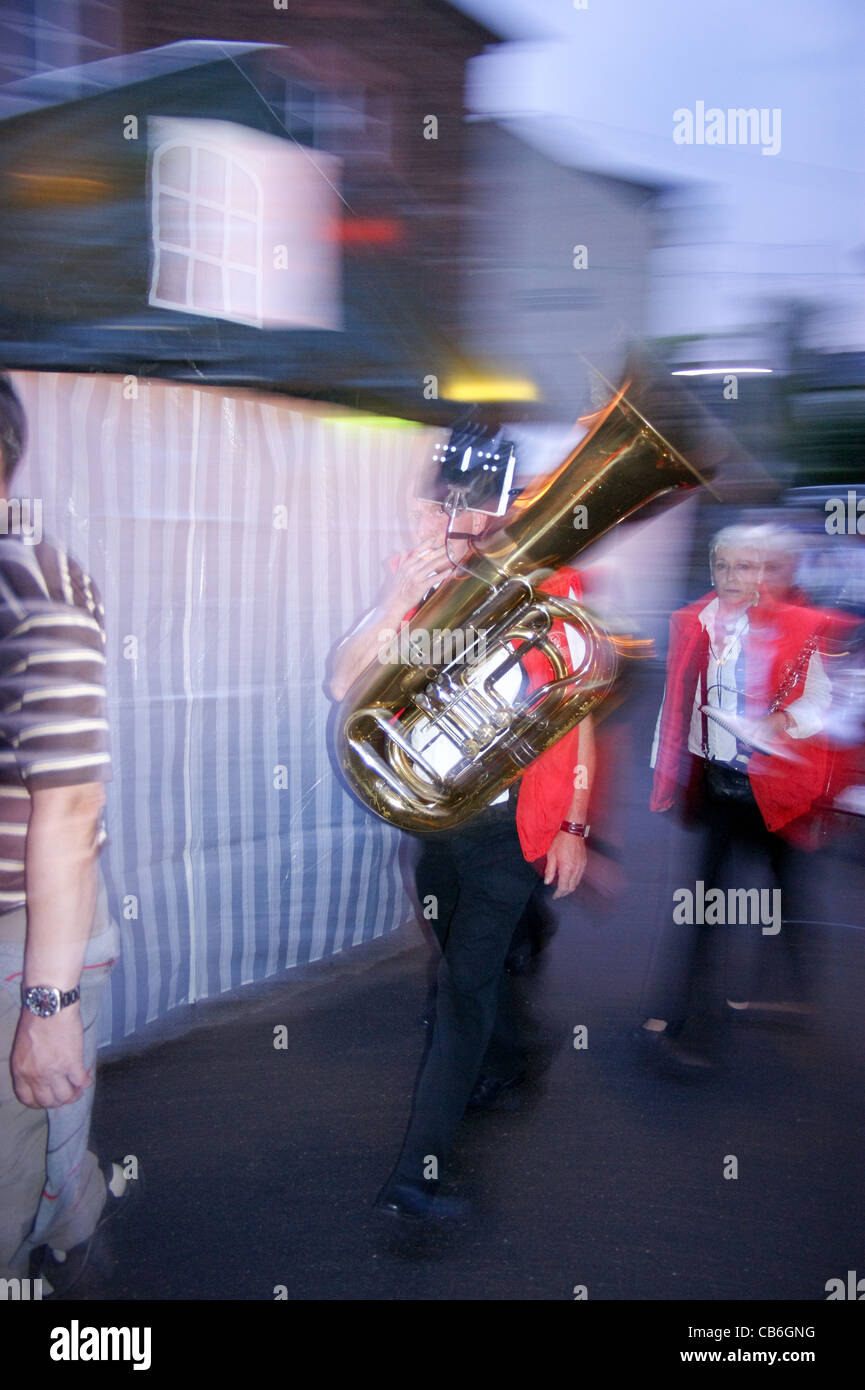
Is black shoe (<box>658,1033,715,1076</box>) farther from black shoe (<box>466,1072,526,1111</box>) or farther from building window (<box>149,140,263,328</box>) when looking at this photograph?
building window (<box>149,140,263,328</box>)

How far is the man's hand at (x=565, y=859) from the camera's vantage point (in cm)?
245

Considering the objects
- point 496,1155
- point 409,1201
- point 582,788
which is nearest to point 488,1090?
point 496,1155

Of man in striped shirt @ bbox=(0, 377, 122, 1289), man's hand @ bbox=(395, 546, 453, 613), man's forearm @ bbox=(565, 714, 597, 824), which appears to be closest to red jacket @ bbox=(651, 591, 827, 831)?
man's forearm @ bbox=(565, 714, 597, 824)

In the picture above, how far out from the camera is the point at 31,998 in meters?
1.45

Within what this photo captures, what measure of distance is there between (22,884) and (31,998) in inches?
6.7

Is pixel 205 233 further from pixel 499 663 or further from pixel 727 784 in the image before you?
pixel 727 784

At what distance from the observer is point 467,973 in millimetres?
2141

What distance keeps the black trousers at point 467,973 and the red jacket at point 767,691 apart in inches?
33.9

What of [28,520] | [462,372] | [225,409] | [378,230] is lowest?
[28,520]

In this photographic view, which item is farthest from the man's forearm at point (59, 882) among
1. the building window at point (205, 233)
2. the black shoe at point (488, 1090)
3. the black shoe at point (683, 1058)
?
the black shoe at point (683, 1058)

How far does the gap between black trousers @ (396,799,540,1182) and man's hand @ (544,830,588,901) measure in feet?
0.60

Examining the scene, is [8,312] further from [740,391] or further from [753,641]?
[740,391]

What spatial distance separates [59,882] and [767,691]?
208 cm
